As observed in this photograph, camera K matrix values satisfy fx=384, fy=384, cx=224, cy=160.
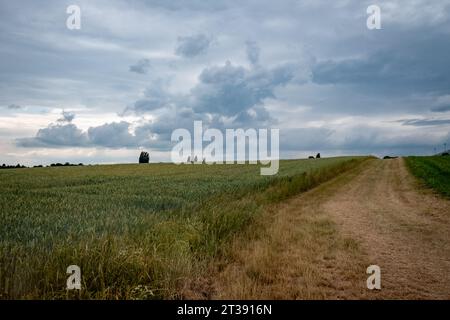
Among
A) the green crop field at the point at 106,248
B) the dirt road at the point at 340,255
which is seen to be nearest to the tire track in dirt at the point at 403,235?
the dirt road at the point at 340,255

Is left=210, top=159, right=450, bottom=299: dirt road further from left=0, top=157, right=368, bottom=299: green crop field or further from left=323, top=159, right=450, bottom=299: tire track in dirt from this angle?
left=0, top=157, right=368, bottom=299: green crop field

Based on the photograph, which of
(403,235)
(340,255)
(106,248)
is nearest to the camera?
(106,248)

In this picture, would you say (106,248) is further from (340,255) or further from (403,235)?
(403,235)

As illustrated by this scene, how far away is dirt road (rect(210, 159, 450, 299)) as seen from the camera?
6.87 m

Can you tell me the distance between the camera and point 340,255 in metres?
9.12

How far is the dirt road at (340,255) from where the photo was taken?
270 inches

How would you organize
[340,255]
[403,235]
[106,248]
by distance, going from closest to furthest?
[106,248]
[340,255]
[403,235]

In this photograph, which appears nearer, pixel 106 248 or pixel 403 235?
pixel 106 248

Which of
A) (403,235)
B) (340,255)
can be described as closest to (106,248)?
(340,255)

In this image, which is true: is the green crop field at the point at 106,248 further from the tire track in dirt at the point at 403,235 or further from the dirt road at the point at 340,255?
the tire track in dirt at the point at 403,235

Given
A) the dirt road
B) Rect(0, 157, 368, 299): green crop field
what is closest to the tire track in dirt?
the dirt road

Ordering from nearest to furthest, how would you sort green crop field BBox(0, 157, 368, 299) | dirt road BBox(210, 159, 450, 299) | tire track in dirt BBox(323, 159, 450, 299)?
green crop field BBox(0, 157, 368, 299)
dirt road BBox(210, 159, 450, 299)
tire track in dirt BBox(323, 159, 450, 299)
